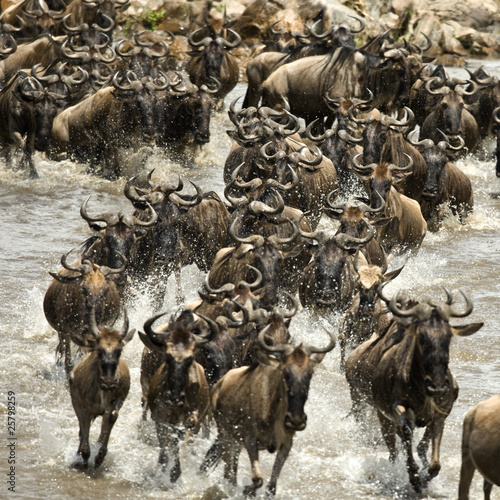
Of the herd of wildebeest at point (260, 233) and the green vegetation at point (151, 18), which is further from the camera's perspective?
the green vegetation at point (151, 18)

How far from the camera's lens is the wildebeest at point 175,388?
318 inches

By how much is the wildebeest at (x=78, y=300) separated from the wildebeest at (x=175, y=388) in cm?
164

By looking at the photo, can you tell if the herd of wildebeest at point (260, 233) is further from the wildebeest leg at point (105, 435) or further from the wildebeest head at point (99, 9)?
the wildebeest head at point (99, 9)

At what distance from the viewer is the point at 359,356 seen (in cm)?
925

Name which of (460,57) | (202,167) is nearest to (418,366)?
(202,167)

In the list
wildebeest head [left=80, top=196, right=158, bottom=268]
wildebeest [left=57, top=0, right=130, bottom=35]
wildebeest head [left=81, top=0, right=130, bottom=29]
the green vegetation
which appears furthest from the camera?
the green vegetation

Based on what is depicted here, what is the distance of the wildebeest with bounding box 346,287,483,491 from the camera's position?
7.96 metres

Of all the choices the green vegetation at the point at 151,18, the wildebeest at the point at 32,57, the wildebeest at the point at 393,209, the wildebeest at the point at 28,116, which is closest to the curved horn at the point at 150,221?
the wildebeest at the point at 393,209

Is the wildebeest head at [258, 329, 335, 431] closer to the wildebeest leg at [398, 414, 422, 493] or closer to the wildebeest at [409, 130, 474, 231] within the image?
the wildebeest leg at [398, 414, 422, 493]

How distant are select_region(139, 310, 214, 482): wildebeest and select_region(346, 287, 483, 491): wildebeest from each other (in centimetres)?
143

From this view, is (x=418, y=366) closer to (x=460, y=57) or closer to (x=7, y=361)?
(x=7, y=361)

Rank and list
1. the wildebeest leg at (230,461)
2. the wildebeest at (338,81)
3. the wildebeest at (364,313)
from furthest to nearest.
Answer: the wildebeest at (338,81) → the wildebeest at (364,313) → the wildebeest leg at (230,461)

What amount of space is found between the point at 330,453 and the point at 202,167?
10.9 metres

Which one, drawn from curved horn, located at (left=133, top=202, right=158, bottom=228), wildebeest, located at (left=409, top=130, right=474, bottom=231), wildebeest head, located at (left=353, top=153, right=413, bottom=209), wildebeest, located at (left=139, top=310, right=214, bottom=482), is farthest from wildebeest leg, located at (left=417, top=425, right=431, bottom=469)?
wildebeest, located at (left=409, top=130, right=474, bottom=231)
